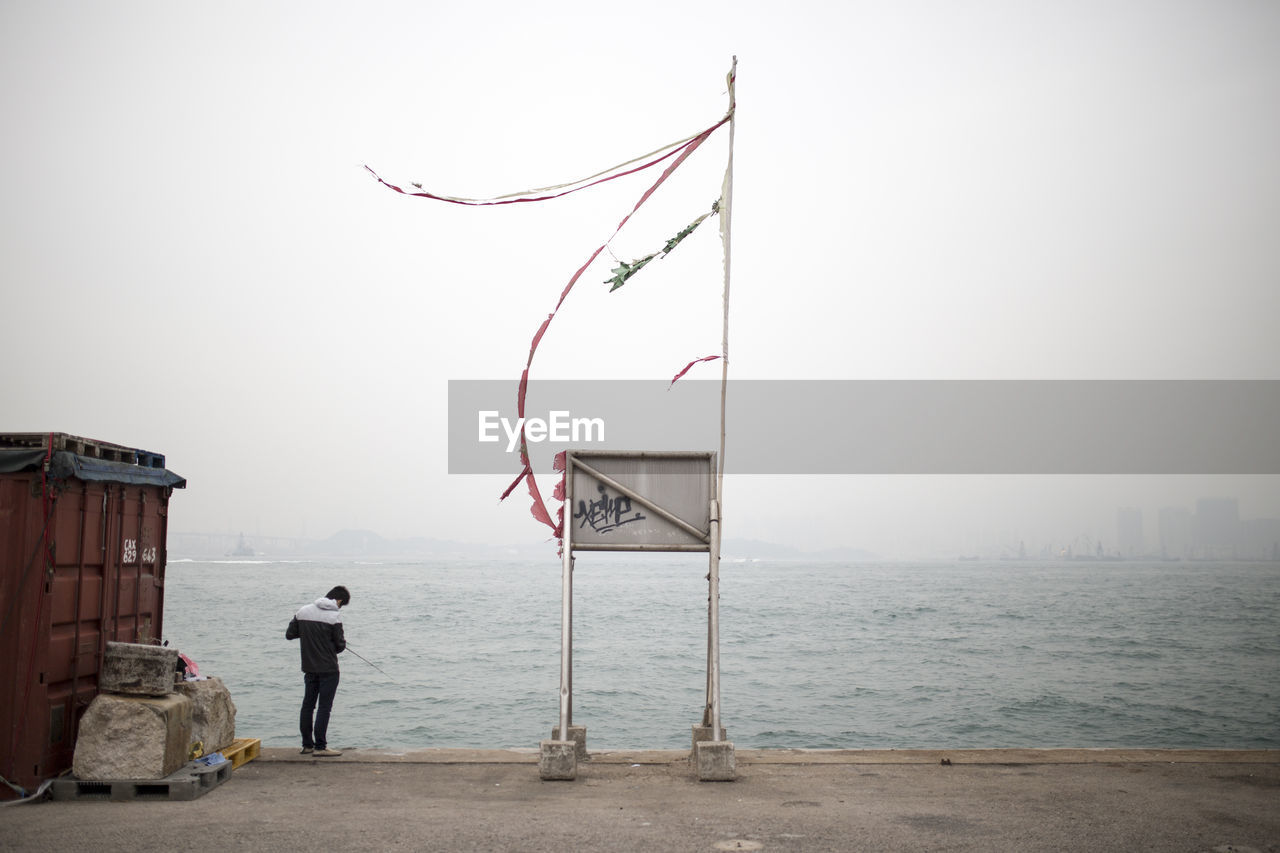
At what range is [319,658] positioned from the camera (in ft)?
31.5

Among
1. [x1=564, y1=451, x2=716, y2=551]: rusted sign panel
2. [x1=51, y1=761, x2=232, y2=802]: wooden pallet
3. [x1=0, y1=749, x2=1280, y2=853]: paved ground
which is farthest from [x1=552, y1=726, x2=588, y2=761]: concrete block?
[x1=51, y1=761, x2=232, y2=802]: wooden pallet

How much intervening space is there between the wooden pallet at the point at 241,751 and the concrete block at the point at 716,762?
4107 millimetres

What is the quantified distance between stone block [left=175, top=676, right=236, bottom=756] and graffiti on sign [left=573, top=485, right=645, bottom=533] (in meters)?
3.51

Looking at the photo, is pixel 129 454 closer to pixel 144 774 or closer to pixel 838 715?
pixel 144 774

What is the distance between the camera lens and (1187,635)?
60.3m

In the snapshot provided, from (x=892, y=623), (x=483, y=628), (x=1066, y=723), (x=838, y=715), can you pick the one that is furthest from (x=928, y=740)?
(x=892, y=623)

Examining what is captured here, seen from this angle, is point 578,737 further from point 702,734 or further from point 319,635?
point 319,635

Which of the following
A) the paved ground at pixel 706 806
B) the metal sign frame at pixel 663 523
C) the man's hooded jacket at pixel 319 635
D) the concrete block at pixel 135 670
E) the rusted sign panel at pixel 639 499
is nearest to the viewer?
the paved ground at pixel 706 806

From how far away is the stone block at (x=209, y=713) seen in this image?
8422 mm

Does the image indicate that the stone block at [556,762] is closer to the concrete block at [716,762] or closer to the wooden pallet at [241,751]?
the concrete block at [716,762]

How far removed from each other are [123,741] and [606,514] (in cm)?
444

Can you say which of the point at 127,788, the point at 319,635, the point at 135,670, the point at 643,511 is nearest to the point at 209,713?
the point at 135,670

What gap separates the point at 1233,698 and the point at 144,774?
38.9 meters

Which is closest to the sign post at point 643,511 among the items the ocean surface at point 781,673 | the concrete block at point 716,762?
the concrete block at point 716,762
